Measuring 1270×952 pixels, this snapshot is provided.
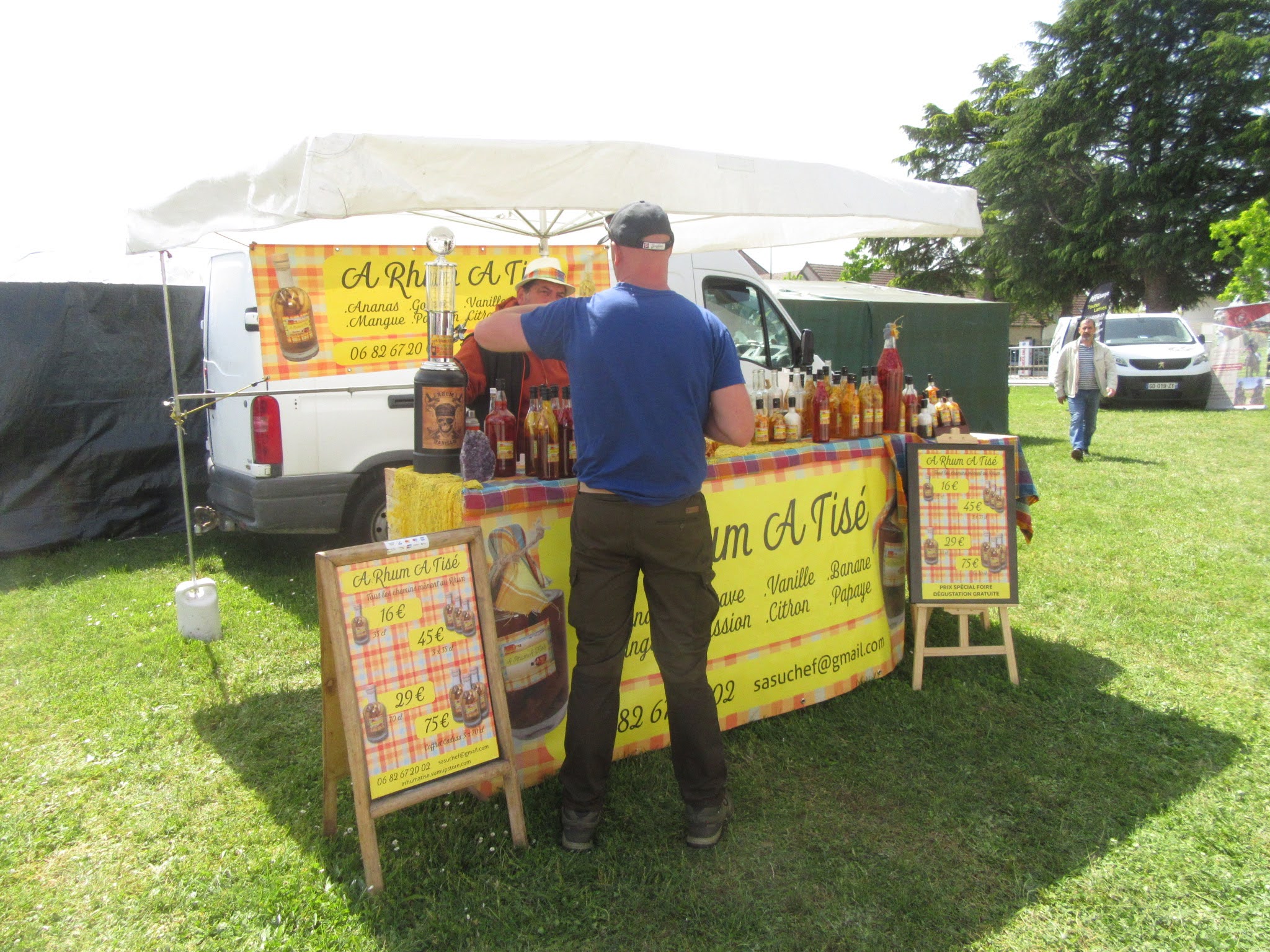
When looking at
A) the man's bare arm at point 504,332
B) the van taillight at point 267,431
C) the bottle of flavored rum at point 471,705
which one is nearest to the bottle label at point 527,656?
the bottle of flavored rum at point 471,705

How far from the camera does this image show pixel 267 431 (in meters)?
5.17

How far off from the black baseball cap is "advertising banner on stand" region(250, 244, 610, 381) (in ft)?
7.63

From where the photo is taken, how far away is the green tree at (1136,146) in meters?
27.8

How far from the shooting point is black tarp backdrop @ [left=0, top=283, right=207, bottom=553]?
21.5ft

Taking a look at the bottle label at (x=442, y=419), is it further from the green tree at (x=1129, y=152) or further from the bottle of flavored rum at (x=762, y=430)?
the green tree at (x=1129, y=152)

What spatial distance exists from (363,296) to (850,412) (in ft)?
9.56

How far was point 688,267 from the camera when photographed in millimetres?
6117

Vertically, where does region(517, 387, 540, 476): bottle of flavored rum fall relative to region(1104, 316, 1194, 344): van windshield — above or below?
below

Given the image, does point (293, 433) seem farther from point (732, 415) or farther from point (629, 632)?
point (732, 415)

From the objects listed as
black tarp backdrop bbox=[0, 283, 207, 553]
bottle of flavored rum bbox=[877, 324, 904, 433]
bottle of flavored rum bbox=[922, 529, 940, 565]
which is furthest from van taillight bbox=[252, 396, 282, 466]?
bottle of flavored rum bbox=[922, 529, 940, 565]

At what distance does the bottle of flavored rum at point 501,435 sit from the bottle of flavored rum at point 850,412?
5.56 ft

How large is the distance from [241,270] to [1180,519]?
746 centimetres

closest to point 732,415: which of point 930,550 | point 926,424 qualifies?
point 930,550

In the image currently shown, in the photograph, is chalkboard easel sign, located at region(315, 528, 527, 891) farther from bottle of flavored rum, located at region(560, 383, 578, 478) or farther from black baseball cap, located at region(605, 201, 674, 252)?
black baseball cap, located at region(605, 201, 674, 252)
